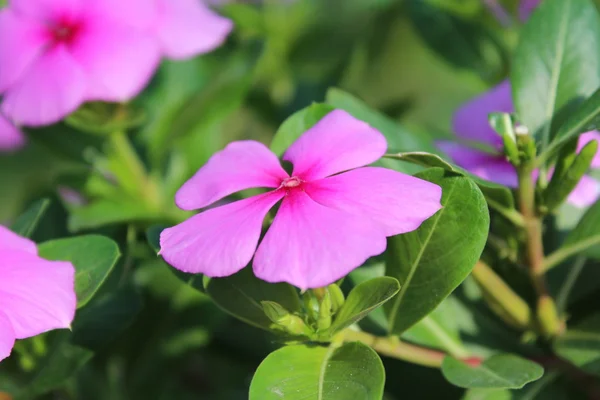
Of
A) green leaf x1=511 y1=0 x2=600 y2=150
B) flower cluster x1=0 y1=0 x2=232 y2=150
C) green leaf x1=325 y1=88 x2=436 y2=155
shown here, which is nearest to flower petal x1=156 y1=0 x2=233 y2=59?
flower cluster x1=0 y1=0 x2=232 y2=150

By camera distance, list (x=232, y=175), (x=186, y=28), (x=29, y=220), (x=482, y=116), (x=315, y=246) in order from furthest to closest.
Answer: (x=186, y=28) < (x=482, y=116) < (x=29, y=220) < (x=232, y=175) < (x=315, y=246)

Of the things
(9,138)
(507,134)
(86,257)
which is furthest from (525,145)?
(9,138)

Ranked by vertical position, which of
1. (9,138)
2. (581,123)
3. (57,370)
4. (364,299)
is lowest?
(9,138)

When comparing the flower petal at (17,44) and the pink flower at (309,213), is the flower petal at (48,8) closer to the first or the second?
the flower petal at (17,44)

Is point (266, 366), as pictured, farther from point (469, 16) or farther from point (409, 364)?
point (469, 16)

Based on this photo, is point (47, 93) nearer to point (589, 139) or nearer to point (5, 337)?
point (5, 337)

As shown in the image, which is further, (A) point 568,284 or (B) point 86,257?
(A) point 568,284

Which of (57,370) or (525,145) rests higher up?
(525,145)
